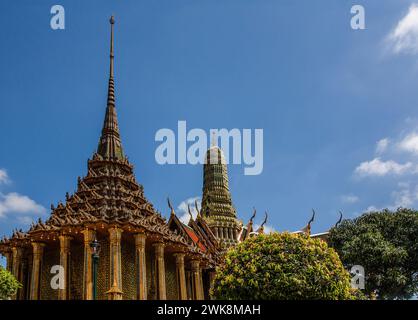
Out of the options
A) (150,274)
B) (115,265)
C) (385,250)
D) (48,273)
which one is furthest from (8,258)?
(385,250)

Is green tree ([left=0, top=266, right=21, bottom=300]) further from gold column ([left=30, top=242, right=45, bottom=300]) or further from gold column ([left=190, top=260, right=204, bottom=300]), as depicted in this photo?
gold column ([left=190, top=260, right=204, bottom=300])

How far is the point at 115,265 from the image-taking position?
99.2 ft

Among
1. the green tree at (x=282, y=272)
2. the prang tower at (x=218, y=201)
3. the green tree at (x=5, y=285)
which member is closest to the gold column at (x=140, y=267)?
the green tree at (x=5, y=285)

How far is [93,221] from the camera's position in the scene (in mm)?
31031

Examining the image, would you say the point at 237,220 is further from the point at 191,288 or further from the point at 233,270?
the point at 233,270

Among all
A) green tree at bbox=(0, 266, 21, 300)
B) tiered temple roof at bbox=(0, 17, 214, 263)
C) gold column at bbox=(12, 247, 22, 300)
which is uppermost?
tiered temple roof at bbox=(0, 17, 214, 263)

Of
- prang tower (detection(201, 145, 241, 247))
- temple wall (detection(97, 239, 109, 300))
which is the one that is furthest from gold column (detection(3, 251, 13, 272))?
prang tower (detection(201, 145, 241, 247))

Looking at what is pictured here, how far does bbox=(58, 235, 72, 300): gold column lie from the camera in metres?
31.7

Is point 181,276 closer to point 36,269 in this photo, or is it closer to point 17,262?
point 36,269

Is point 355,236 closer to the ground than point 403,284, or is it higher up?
higher up

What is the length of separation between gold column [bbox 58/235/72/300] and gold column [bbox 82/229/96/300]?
1.61 metres

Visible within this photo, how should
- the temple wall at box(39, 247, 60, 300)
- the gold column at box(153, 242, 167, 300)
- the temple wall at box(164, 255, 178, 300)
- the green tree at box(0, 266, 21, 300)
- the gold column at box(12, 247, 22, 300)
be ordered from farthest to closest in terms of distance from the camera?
1. the temple wall at box(164, 255, 178, 300)
2. the gold column at box(12, 247, 22, 300)
3. the temple wall at box(39, 247, 60, 300)
4. the gold column at box(153, 242, 167, 300)
5. the green tree at box(0, 266, 21, 300)
